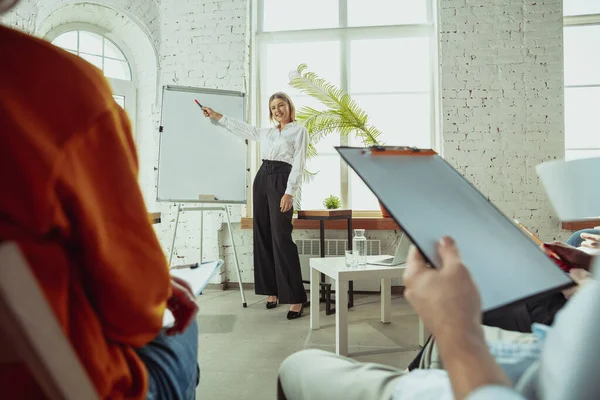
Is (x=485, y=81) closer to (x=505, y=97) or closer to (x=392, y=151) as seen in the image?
(x=505, y=97)

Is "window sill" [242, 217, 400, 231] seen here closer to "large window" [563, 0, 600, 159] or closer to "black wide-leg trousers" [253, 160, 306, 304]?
"black wide-leg trousers" [253, 160, 306, 304]

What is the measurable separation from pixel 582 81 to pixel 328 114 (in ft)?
8.28

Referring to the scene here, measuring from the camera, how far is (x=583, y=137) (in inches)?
151

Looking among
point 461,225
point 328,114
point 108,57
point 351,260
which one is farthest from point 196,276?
point 108,57

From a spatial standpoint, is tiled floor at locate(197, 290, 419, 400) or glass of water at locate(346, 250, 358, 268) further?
glass of water at locate(346, 250, 358, 268)

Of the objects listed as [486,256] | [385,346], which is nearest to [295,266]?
[385,346]

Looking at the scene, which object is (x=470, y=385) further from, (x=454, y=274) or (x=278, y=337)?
(x=278, y=337)

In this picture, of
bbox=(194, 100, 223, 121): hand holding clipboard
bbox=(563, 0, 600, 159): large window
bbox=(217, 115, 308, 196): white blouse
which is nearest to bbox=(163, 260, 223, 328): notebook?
bbox=(217, 115, 308, 196): white blouse

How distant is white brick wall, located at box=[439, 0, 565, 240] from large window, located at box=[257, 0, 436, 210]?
14.0 inches

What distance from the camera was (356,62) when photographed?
161 inches

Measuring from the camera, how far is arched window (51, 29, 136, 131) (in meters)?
3.98

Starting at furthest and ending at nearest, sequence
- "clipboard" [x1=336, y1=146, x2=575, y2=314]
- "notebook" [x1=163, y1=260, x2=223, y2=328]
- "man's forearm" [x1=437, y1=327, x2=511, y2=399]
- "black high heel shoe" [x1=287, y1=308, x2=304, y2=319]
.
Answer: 1. "black high heel shoe" [x1=287, y1=308, x2=304, y2=319]
2. "notebook" [x1=163, y1=260, x2=223, y2=328]
3. "clipboard" [x1=336, y1=146, x2=575, y2=314]
4. "man's forearm" [x1=437, y1=327, x2=511, y2=399]

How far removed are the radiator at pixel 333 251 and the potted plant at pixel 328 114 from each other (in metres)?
0.86

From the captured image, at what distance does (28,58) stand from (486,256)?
2.07 feet
